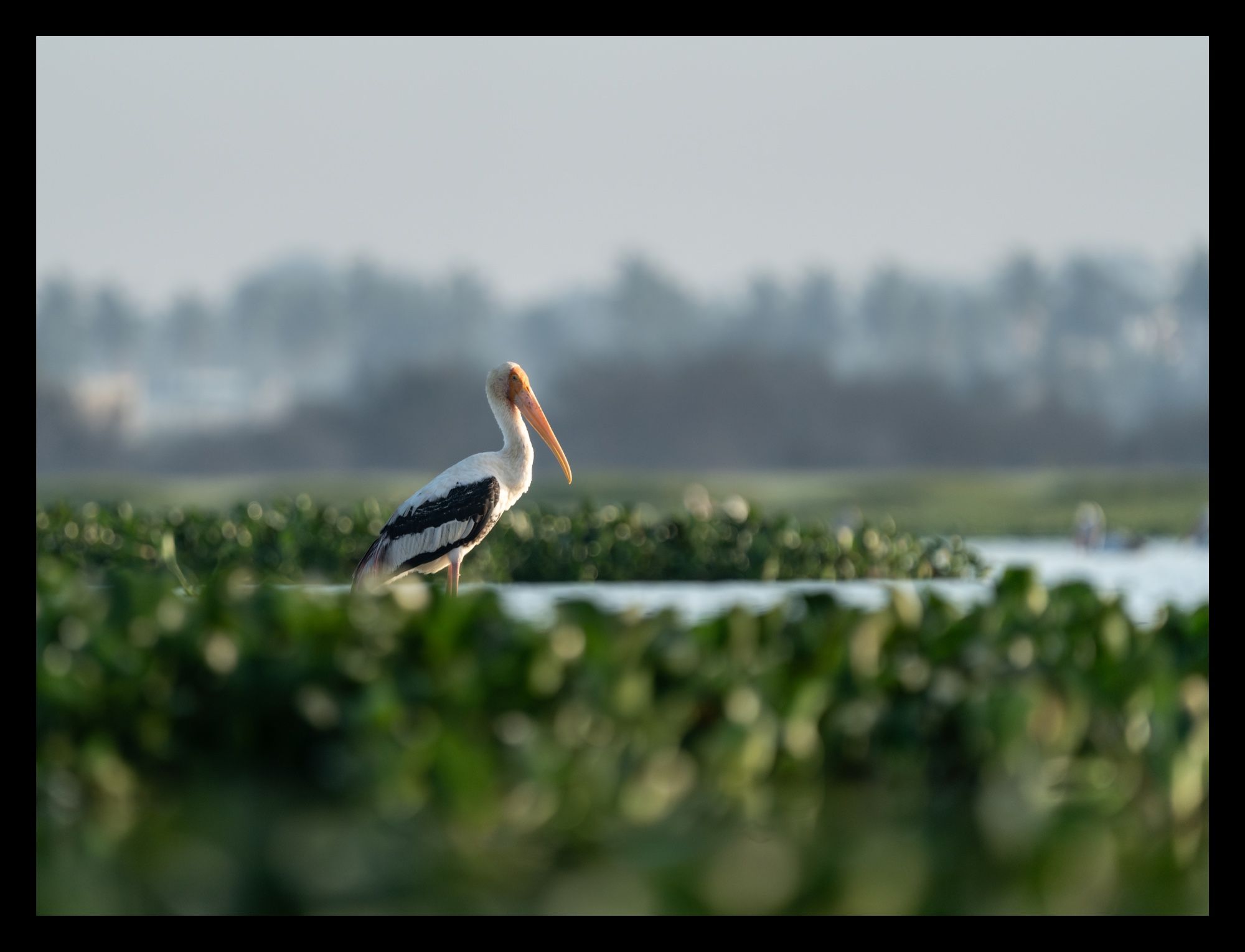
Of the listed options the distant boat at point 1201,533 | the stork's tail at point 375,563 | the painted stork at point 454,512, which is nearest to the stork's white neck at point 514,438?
the painted stork at point 454,512

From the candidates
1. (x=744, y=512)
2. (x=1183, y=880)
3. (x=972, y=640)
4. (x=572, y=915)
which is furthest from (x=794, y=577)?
(x=572, y=915)

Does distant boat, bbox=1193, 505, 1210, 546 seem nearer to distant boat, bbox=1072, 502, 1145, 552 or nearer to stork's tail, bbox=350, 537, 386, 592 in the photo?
distant boat, bbox=1072, 502, 1145, 552

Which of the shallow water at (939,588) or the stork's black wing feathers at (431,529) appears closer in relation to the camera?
the shallow water at (939,588)

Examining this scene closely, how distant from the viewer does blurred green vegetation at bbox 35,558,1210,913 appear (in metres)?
2.57

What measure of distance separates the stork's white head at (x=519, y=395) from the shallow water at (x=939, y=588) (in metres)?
0.88

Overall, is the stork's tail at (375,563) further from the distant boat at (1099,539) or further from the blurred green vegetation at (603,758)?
the distant boat at (1099,539)

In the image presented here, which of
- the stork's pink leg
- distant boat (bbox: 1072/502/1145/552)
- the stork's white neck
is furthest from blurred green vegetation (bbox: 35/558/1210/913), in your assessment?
distant boat (bbox: 1072/502/1145/552)

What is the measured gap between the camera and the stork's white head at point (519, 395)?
306 inches

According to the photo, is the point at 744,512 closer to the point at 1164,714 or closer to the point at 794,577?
the point at 794,577

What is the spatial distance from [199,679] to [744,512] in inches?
272

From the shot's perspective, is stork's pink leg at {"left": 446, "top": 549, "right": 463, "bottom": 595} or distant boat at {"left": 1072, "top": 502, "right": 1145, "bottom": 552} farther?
distant boat at {"left": 1072, "top": 502, "right": 1145, "bottom": 552}

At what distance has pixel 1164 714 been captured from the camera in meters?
3.24

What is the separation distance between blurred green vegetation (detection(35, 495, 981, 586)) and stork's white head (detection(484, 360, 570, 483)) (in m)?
1.88

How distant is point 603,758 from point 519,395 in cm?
513
